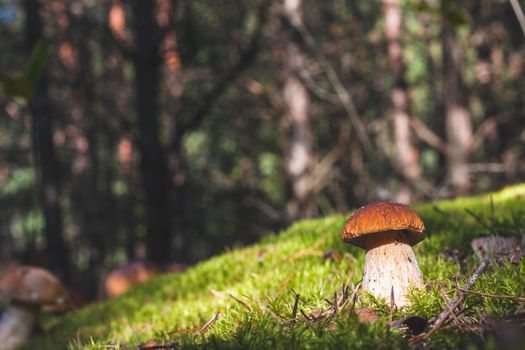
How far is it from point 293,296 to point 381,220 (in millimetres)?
524

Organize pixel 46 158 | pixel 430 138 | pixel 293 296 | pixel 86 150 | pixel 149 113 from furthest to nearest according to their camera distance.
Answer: pixel 86 150
pixel 430 138
pixel 46 158
pixel 149 113
pixel 293 296

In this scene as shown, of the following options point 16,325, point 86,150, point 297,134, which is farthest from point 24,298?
point 86,150

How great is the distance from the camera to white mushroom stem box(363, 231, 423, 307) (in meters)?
1.61

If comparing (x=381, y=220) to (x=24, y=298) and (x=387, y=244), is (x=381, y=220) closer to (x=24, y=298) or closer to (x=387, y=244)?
(x=387, y=244)

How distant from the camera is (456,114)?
862 cm

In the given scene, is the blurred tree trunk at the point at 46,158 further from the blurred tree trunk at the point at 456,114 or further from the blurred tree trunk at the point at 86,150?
the blurred tree trunk at the point at 456,114

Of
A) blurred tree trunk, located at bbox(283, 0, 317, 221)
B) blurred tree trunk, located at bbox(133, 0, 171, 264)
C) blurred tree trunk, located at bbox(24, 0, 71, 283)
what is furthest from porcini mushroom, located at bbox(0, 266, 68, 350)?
blurred tree trunk, located at bbox(283, 0, 317, 221)

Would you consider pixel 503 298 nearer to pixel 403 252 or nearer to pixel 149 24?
pixel 403 252

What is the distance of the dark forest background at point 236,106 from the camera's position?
5.87 metres

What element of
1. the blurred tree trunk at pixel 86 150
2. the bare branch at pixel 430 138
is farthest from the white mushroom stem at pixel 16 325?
the bare branch at pixel 430 138

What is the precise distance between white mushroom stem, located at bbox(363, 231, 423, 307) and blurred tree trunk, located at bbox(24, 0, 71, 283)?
7034 mm

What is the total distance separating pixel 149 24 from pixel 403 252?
195 inches

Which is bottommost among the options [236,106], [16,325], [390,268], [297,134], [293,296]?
[16,325]

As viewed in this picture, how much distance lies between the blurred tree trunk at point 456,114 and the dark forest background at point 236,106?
3cm
